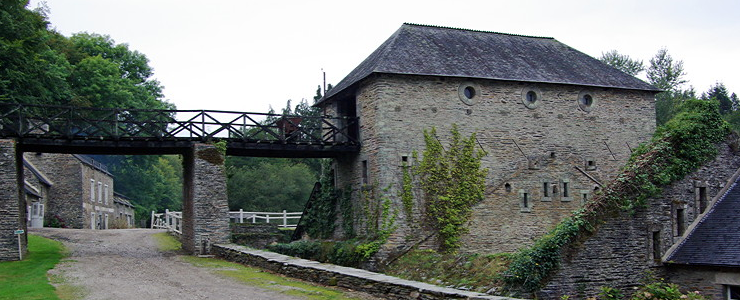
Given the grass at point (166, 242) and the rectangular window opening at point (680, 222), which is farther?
the grass at point (166, 242)

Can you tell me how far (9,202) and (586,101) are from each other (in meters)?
19.0

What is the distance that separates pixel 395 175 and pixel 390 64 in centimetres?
361

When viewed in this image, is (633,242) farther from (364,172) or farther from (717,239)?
(364,172)

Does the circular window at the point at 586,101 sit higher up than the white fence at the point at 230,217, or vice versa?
the circular window at the point at 586,101

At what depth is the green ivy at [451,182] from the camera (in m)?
22.5

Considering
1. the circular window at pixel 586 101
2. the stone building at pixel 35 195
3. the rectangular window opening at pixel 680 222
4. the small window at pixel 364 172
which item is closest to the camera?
the rectangular window opening at pixel 680 222

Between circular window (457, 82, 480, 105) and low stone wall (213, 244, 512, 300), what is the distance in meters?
9.43

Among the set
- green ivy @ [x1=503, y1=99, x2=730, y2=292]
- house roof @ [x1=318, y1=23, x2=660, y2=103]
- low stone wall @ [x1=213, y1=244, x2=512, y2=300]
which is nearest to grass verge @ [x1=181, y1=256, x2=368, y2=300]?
low stone wall @ [x1=213, y1=244, x2=512, y2=300]

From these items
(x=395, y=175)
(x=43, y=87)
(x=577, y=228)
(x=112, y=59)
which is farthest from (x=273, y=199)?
(x=577, y=228)

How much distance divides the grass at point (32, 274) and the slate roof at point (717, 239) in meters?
14.1

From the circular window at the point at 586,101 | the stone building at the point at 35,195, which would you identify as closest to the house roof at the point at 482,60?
the circular window at the point at 586,101

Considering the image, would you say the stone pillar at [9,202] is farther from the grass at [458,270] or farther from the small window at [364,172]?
the grass at [458,270]

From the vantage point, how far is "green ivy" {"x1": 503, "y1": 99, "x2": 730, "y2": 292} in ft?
52.5

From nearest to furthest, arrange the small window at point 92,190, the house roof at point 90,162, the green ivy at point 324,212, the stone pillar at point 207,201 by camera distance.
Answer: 1. the stone pillar at point 207,201
2. the green ivy at point 324,212
3. the house roof at point 90,162
4. the small window at point 92,190
